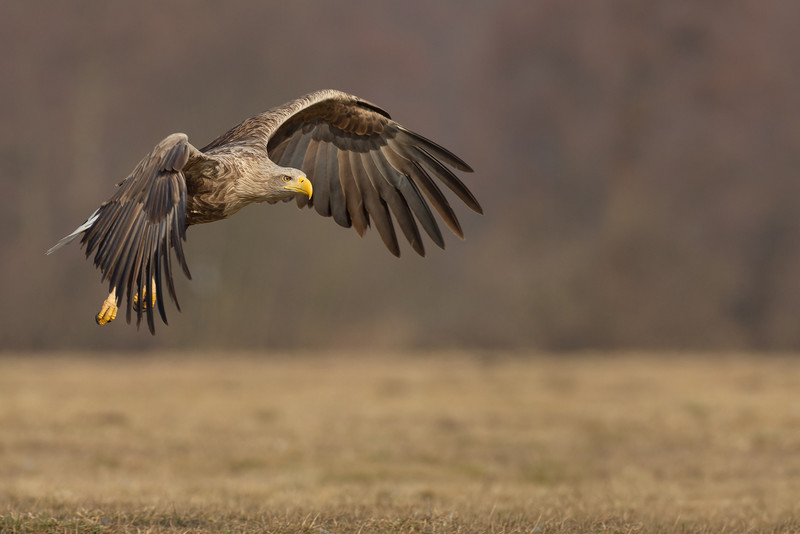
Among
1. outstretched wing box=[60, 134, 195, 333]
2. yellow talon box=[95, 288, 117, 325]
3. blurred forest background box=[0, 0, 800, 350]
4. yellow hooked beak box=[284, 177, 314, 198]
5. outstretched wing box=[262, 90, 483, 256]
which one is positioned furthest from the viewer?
blurred forest background box=[0, 0, 800, 350]

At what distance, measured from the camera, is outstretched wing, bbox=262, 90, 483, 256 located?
8.66m

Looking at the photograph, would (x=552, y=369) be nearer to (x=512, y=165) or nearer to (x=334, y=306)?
(x=334, y=306)

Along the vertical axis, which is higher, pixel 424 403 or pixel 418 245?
pixel 418 245

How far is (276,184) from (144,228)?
1397mm

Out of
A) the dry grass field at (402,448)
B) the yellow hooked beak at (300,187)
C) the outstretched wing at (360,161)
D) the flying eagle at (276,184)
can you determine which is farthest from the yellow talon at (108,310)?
the outstretched wing at (360,161)

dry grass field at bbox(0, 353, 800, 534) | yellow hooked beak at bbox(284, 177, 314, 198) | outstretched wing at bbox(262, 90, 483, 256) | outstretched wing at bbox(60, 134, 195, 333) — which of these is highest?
outstretched wing at bbox(262, 90, 483, 256)

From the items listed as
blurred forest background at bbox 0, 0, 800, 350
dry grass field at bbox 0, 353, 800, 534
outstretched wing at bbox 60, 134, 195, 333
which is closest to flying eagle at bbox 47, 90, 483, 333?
outstretched wing at bbox 60, 134, 195, 333

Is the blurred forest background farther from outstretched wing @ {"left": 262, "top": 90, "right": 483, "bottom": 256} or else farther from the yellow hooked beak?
the yellow hooked beak

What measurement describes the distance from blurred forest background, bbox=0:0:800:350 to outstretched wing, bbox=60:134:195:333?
58.6 ft

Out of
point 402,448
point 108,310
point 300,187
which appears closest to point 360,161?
point 300,187

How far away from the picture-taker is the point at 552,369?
20.7m

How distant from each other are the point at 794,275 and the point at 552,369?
9738 millimetres

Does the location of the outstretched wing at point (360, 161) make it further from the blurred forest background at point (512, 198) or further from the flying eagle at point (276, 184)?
the blurred forest background at point (512, 198)

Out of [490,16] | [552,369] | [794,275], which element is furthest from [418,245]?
[490,16]
